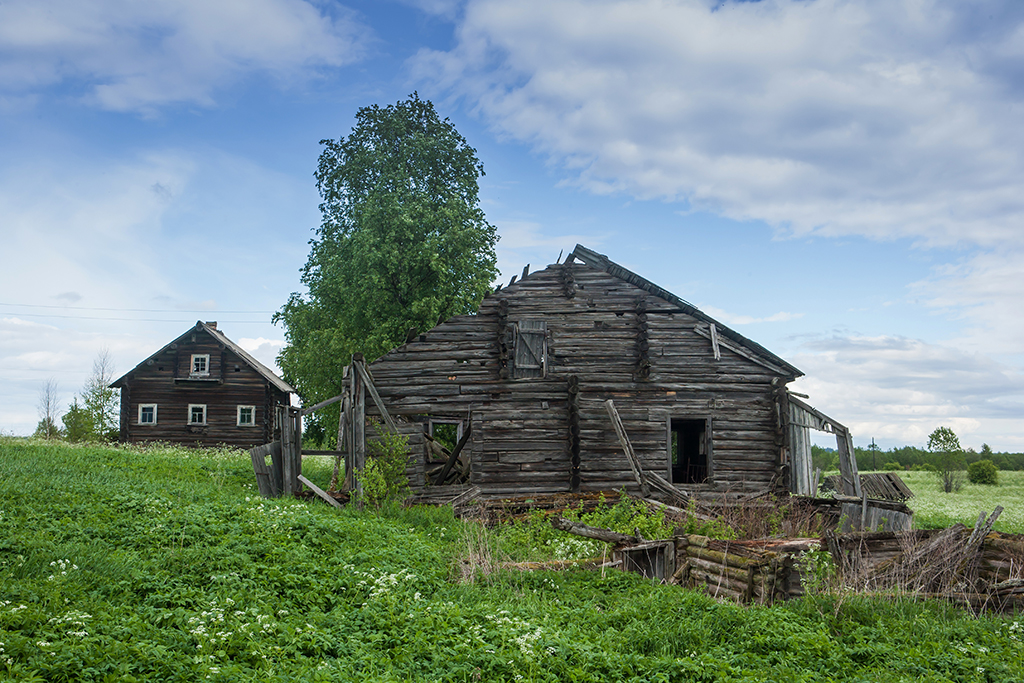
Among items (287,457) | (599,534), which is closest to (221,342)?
(287,457)

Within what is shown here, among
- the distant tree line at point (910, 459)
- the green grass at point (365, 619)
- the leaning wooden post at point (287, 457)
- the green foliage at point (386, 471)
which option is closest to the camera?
the green grass at point (365, 619)

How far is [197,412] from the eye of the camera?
107 feet

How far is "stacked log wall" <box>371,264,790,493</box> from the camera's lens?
17.7 metres

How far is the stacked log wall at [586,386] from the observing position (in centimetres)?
1770

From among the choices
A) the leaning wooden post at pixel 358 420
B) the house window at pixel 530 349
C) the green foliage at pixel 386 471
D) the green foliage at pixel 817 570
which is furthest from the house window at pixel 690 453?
the green foliage at pixel 817 570

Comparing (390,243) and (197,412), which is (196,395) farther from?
(390,243)

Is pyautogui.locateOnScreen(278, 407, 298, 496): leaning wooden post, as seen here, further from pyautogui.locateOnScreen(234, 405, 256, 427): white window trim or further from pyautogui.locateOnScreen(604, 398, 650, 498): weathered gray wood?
pyautogui.locateOnScreen(234, 405, 256, 427): white window trim

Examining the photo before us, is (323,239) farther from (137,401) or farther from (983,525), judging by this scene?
(983,525)

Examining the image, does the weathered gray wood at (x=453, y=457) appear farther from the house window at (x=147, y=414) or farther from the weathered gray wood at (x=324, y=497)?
the house window at (x=147, y=414)

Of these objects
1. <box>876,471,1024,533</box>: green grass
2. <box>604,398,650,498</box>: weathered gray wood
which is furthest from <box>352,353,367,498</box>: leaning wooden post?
<box>876,471,1024,533</box>: green grass

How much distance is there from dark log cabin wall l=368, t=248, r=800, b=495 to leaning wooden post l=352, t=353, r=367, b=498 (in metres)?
0.55

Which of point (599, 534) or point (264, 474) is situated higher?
point (264, 474)

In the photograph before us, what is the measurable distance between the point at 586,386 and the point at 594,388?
233 mm

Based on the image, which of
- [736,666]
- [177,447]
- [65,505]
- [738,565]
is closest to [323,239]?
[177,447]
